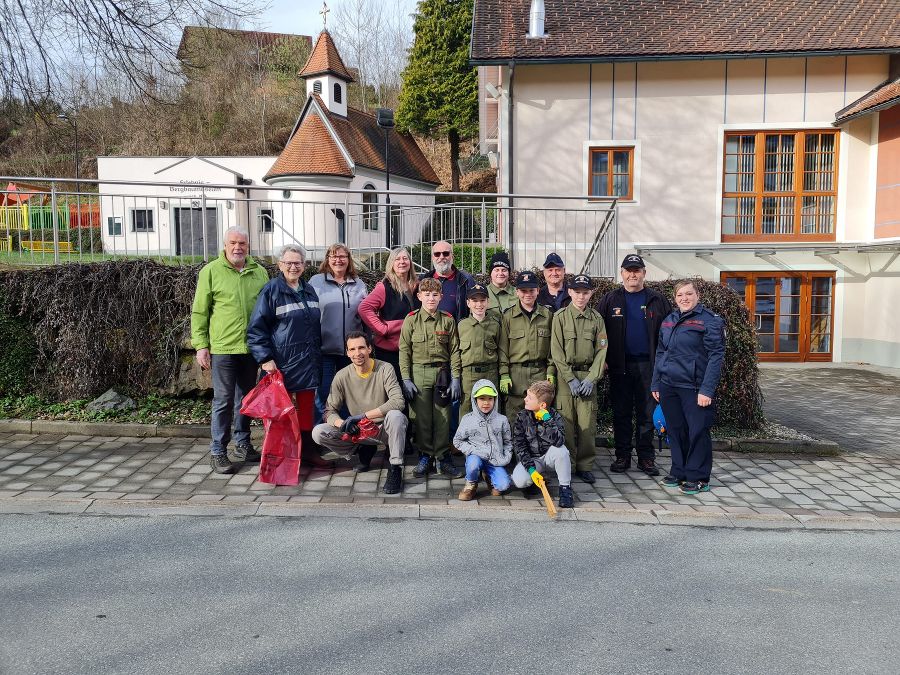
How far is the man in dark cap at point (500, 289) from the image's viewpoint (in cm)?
667

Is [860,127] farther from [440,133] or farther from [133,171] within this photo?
[133,171]

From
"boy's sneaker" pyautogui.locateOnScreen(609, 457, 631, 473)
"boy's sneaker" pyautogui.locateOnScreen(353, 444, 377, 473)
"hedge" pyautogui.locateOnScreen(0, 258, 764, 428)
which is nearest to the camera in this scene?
"boy's sneaker" pyautogui.locateOnScreen(353, 444, 377, 473)

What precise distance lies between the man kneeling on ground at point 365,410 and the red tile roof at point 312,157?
25.9 meters

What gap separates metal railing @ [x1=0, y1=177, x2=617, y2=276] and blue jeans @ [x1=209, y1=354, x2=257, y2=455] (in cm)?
216

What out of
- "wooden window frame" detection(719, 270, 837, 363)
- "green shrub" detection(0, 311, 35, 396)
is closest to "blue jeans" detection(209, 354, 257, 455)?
"green shrub" detection(0, 311, 35, 396)

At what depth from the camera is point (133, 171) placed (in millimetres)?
34156

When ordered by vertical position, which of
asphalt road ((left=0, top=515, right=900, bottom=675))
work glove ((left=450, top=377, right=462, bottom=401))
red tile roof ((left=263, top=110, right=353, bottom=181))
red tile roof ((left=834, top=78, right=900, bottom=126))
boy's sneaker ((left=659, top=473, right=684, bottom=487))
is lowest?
boy's sneaker ((left=659, top=473, right=684, bottom=487))

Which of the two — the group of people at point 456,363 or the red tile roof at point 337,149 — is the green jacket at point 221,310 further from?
the red tile roof at point 337,149

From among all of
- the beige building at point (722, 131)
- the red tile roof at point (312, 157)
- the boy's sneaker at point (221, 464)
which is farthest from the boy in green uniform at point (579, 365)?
the red tile roof at point (312, 157)

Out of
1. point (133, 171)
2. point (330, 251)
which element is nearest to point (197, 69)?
point (330, 251)

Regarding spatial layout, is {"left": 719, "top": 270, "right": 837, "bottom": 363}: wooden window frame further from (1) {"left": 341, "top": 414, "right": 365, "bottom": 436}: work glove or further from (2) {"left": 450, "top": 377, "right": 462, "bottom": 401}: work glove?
(1) {"left": 341, "top": 414, "right": 365, "bottom": 436}: work glove

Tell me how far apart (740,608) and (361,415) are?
337 centimetres

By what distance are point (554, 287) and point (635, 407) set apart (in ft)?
4.66

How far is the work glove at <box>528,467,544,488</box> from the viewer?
552 cm
